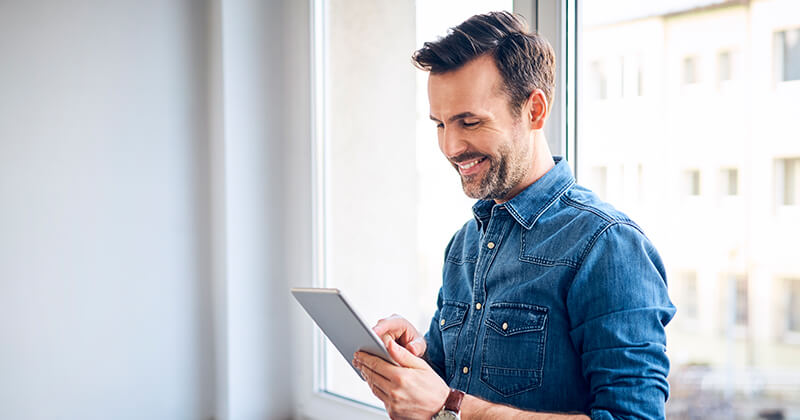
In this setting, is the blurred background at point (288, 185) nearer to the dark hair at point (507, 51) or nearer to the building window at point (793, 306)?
the building window at point (793, 306)

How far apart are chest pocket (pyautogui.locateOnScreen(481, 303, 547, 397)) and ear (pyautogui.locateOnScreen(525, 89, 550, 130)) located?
28 cm

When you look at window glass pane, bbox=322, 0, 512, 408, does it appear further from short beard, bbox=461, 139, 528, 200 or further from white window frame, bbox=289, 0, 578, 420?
short beard, bbox=461, 139, 528, 200

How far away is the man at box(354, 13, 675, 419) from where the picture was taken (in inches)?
29.4

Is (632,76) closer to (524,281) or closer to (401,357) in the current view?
(524,281)

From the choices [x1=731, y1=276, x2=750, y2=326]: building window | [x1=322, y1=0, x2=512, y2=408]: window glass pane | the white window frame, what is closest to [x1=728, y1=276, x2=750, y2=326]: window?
[x1=731, y1=276, x2=750, y2=326]: building window

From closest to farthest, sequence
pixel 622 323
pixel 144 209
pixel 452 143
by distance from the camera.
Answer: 1. pixel 622 323
2. pixel 452 143
3. pixel 144 209

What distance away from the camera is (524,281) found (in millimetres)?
867

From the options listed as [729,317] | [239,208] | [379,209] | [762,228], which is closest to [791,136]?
[762,228]

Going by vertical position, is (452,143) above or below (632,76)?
below

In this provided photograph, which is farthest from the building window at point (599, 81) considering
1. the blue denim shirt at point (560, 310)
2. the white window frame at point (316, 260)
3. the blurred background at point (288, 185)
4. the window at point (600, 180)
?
the white window frame at point (316, 260)

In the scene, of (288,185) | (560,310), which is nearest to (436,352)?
(560,310)

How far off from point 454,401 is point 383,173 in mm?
1012

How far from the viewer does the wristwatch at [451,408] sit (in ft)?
2.75

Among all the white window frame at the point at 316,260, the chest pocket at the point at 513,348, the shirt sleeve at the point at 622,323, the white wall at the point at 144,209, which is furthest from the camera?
the white window frame at the point at 316,260
